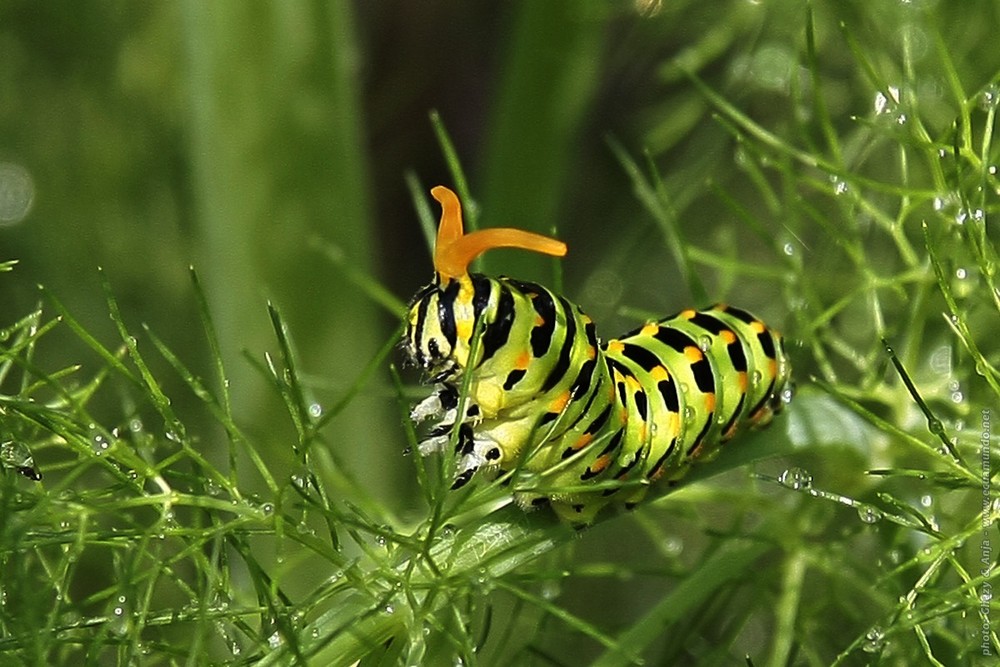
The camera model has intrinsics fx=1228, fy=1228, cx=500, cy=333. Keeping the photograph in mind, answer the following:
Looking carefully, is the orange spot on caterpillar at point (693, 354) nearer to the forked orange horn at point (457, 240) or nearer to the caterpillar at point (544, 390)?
the caterpillar at point (544, 390)

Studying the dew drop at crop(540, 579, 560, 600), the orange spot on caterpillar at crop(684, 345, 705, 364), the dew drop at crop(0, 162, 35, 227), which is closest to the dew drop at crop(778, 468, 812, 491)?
the orange spot on caterpillar at crop(684, 345, 705, 364)

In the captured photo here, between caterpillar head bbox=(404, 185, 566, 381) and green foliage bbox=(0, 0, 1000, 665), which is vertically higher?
caterpillar head bbox=(404, 185, 566, 381)

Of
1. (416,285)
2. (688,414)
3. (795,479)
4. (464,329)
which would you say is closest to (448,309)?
(464,329)

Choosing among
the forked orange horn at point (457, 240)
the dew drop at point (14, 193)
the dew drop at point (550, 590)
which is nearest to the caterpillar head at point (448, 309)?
the forked orange horn at point (457, 240)

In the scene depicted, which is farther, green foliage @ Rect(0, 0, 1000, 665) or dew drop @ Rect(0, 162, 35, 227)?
dew drop @ Rect(0, 162, 35, 227)

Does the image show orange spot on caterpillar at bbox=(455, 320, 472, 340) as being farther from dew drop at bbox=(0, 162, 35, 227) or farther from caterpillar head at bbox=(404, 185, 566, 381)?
dew drop at bbox=(0, 162, 35, 227)

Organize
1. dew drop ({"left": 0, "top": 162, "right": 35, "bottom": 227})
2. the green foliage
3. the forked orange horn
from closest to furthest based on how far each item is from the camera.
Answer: the forked orange horn
the green foliage
dew drop ({"left": 0, "top": 162, "right": 35, "bottom": 227})

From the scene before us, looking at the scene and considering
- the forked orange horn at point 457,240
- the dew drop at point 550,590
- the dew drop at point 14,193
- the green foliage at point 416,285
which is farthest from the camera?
the dew drop at point 14,193

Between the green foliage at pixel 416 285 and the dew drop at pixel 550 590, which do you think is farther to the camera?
the dew drop at pixel 550 590
